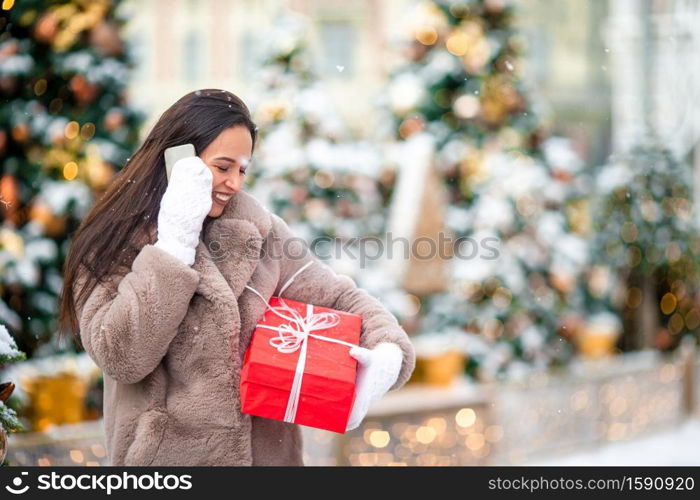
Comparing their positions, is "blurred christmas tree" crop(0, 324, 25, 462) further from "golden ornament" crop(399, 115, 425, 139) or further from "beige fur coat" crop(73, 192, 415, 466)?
"golden ornament" crop(399, 115, 425, 139)

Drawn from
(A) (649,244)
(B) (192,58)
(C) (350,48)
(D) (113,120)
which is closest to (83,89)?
(D) (113,120)

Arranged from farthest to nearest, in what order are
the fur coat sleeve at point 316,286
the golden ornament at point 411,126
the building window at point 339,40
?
1. the building window at point 339,40
2. the golden ornament at point 411,126
3. the fur coat sleeve at point 316,286

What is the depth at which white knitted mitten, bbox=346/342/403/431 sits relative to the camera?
1943mm

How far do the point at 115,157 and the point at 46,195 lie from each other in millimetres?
390

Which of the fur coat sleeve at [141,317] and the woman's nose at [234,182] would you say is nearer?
the fur coat sleeve at [141,317]

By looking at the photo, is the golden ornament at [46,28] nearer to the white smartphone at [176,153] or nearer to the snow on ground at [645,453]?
the white smartphone at [176,153]

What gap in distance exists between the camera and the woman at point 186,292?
6.07 feet

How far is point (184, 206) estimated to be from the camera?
184 centimetres

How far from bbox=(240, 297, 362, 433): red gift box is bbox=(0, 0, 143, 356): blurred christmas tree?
2159mm

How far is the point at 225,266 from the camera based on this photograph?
2.00 m

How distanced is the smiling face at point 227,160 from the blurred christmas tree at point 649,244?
19.6ft

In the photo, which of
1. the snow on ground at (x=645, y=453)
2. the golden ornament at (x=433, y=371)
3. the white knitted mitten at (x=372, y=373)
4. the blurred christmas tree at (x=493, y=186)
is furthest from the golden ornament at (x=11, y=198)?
the snow on ground at (x=645, y=453)

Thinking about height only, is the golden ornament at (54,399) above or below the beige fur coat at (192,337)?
below

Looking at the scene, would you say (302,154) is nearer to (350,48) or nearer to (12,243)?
(12,243)
